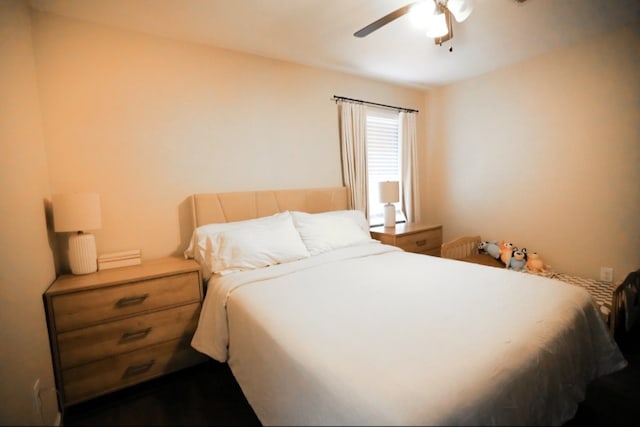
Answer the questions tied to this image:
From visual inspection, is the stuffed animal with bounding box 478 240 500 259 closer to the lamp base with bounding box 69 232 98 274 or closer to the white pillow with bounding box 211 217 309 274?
the white pillow with bounding box 211 217 309 274

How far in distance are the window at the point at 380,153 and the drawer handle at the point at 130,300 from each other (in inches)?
93.0

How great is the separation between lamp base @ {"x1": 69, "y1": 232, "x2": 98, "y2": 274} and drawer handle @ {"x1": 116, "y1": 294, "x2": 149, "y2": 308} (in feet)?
1.16

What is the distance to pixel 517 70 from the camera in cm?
295

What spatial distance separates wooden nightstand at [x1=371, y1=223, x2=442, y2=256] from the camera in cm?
292

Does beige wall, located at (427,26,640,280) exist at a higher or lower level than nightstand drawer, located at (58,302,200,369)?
higher

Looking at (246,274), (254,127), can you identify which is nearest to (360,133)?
(254,127)

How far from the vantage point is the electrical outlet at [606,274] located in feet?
8.29

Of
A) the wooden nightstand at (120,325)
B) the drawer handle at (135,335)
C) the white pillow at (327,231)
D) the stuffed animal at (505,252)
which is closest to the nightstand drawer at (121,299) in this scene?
the wooden nightstand at (120,325)

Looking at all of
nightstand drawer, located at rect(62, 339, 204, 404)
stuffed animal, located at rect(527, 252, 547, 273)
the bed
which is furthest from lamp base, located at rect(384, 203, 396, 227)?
nightstand drawer, located at rect(62, 339, 204, 404)

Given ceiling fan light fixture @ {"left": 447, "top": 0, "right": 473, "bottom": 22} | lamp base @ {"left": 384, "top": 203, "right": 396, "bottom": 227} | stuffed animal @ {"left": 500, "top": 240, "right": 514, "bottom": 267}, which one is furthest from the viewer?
lamp base @ {"left": 384, "top": 203, "right": 396, "bottom": 227}

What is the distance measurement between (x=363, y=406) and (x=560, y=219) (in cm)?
301

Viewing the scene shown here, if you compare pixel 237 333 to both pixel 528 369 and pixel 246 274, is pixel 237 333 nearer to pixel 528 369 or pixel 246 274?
pixel 246 274

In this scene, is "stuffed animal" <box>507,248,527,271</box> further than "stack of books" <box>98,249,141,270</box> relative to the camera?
Yes

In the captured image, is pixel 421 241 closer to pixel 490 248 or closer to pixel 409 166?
pixel 490 248
